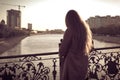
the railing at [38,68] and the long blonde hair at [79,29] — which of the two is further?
the railing at [38,68]

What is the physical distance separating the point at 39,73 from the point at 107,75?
1.71m

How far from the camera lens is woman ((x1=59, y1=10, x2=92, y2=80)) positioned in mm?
4465

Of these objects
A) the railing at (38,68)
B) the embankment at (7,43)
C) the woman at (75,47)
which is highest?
the woman at (75,47)

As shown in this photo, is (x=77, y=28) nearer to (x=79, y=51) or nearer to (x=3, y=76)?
(x=79, y=51)

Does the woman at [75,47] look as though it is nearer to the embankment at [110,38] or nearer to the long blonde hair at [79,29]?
the long blonde hair at [79,29]

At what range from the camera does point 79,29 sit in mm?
4500

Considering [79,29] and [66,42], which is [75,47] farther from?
[79,29]

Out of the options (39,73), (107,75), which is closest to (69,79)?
(39,73)

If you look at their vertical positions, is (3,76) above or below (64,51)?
below

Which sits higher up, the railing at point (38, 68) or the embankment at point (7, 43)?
the railing at point (38, 68)

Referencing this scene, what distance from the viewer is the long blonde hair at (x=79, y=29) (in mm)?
4430

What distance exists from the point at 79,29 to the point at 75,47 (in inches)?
11.2

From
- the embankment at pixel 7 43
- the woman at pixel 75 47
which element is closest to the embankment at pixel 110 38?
the embankment at pixel 7 43

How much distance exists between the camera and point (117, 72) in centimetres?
659
